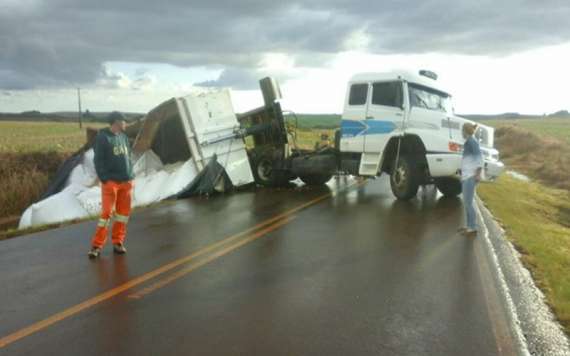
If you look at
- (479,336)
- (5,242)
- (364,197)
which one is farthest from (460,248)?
(5,242)

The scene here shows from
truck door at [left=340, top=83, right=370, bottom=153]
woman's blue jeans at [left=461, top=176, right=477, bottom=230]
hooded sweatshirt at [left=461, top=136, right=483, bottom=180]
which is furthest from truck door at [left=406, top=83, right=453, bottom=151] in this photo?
woman's blue jeans at [left=461, top=176, right=477, bottom=230]

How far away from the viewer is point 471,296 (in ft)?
20.5

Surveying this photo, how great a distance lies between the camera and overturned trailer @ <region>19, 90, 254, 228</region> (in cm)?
1563

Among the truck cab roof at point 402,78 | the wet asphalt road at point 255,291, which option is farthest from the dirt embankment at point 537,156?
the wet asphalt road at point 255,291

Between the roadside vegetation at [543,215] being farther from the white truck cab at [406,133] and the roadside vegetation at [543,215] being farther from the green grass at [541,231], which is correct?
the white truck cab at [406,133]

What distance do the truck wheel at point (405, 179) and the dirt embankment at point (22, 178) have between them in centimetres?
1032

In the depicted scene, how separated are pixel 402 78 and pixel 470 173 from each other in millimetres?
4698

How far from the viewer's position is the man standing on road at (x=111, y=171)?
8062 millimetres

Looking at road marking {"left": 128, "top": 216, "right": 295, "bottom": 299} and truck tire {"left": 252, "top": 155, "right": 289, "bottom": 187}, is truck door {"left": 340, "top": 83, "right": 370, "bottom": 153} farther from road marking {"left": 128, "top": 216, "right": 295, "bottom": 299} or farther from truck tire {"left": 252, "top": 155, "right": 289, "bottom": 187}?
road marking {"left": 128, "top": 216, "right": 295, "bottom": 299}

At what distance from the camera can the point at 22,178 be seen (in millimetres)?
20078

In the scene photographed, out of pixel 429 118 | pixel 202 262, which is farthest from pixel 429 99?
pixel 202 262

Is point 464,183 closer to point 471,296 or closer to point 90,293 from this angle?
point 471,296

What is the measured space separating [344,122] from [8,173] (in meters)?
12.4

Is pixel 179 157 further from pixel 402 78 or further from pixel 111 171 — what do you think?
pixel 111 171
